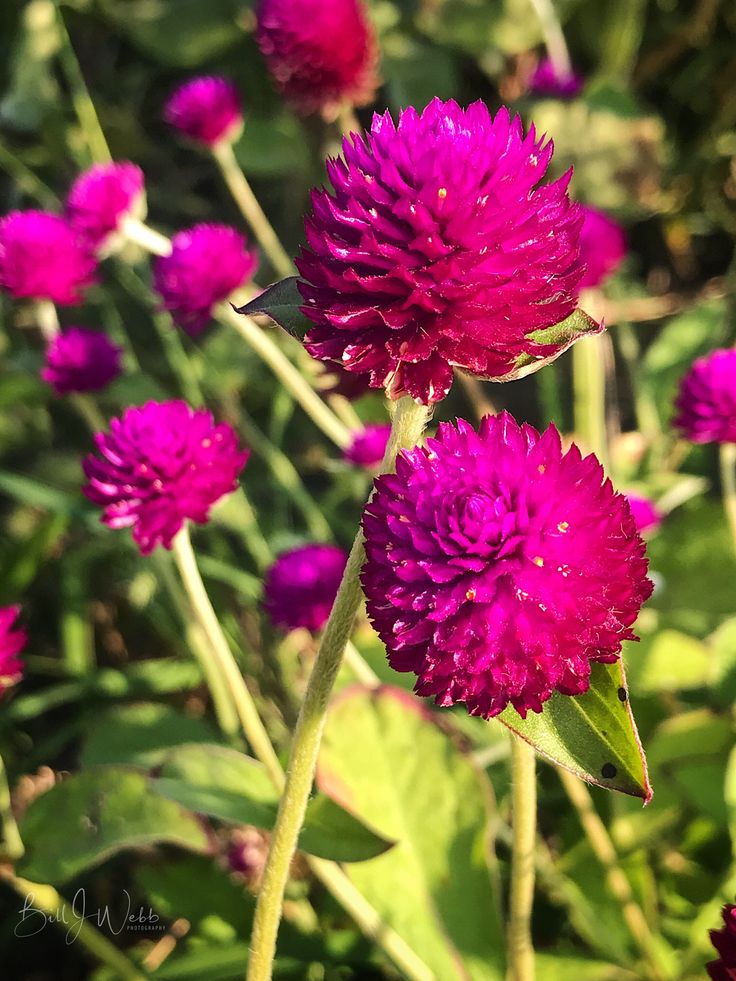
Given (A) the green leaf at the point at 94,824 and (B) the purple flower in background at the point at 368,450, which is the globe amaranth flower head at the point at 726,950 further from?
(B) the purple flower in background at the point at 368,450

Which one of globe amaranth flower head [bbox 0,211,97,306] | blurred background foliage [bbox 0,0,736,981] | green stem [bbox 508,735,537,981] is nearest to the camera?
green stem [bbox 508,735,537,981]

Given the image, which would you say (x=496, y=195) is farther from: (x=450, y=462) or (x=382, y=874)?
(x=382, y=874)

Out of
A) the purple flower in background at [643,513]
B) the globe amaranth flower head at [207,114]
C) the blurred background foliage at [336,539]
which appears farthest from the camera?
the globe amaranth flower head at [207,114]

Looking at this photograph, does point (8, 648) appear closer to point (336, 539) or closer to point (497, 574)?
point (497, 574)

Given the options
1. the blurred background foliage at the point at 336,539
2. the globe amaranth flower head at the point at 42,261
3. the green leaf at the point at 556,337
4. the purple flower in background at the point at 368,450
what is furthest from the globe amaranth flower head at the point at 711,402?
the globe amaranth flower head at the point at 42,261

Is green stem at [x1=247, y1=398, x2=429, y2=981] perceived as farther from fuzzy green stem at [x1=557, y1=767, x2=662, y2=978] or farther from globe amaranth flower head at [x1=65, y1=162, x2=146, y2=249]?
globe amaranth flower head at [x1=65, y1=162, x2=146, y2=249]

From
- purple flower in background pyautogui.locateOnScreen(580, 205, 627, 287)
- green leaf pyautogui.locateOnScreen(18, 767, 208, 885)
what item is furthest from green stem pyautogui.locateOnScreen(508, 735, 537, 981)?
purple flower in background pyautogui.locateOnScreen(580, 205, 627, 287)
